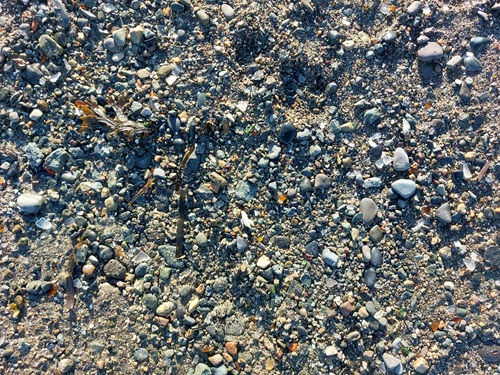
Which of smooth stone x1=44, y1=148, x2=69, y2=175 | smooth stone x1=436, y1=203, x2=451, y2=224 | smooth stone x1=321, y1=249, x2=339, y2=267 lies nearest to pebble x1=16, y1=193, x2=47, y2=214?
smooth stone x1=44, y1=148, x2=69, y2=175

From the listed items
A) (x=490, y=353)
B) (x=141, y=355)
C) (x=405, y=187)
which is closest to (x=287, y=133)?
(x=405, y=187)

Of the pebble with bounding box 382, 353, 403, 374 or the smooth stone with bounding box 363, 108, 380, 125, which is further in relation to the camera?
the smooth stone with bounding box 363, 108, 380, 125

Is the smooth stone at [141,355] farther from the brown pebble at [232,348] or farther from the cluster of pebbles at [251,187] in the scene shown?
the brown pebble at [232,348]

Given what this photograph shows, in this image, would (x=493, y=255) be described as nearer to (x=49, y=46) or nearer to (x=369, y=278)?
(x=369, y=278)

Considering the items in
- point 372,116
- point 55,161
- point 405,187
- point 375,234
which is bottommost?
point 375,234

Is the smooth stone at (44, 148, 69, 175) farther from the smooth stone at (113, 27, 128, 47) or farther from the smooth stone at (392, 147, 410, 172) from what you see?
the smooth stone at (392, 147, 410, 172)

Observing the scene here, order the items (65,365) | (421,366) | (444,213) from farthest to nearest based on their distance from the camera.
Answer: (444,213)
(421,366)
(65,365)
